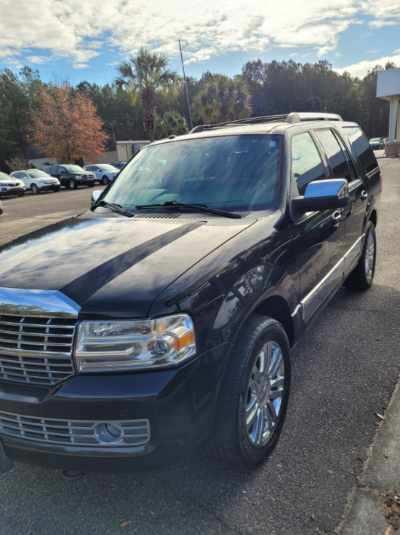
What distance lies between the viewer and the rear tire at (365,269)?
4.85 meters

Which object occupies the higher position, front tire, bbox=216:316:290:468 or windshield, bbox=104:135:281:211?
windshield, bbox=104:135:281:211

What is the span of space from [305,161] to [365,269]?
6.68 ft

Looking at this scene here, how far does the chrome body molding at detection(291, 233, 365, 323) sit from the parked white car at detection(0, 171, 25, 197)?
80.5ft

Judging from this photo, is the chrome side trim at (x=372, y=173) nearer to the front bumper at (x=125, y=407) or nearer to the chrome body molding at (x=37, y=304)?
the front bumper at (x=125, y=407)

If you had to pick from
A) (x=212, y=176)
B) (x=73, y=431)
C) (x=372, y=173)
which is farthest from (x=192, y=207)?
(x=372, y=173)

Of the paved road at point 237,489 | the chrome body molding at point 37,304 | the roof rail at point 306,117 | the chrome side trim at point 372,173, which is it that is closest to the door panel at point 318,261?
the paved road at point 237,489

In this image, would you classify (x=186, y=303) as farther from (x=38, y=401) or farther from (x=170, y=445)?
(x=38, y=401)

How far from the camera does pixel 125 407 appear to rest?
1828 millimetres

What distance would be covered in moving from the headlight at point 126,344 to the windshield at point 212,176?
1292 millimetres

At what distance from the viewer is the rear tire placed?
4852mm

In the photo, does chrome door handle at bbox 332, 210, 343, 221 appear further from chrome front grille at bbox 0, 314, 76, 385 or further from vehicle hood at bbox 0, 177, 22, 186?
vehicle hood at bbox 0, 177, 22, 186

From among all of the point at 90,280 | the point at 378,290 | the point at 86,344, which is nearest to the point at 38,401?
the point at 86,344

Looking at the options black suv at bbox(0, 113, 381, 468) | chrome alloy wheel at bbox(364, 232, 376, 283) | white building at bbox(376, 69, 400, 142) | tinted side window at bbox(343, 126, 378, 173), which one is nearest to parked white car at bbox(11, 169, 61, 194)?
white building at bbox(376, 69, 400, 142)

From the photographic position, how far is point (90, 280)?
204cm
